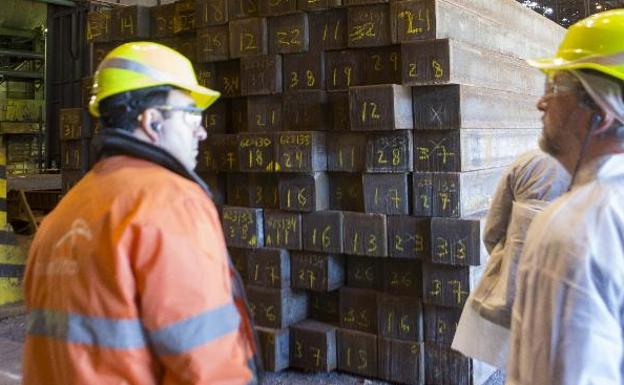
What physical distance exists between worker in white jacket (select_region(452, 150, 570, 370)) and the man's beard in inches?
40.7

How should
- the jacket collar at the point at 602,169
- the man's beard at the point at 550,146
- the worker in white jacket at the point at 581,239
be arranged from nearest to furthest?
the worker in white jacket at the point at 581,239, the jacket collar at the point at 602,169, the man's beard at the point at 550,146

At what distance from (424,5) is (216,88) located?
1.71m

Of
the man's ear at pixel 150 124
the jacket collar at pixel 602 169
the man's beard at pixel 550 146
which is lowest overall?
the jacket collar at pixel 602 169

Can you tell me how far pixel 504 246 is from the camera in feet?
10.0

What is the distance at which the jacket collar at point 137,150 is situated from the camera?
5.65ft

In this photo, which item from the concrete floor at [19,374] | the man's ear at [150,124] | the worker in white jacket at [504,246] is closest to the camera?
the man's ear at [150,124]

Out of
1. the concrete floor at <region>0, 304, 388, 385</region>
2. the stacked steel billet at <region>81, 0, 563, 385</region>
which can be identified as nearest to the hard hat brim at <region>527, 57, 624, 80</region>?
the stacked steel billet at <region>81, 0, 563, 385</region>

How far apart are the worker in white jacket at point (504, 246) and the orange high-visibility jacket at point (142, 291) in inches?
60.6

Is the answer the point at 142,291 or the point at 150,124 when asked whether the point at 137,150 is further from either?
the point at 142,291

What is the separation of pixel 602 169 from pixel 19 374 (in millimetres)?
4370

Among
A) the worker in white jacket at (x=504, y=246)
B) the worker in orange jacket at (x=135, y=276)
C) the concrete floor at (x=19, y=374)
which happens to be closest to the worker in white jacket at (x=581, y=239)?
the worker in orange jacket at (x=135, y=276)

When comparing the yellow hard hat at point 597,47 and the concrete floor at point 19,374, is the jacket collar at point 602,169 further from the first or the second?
the concrete floor at point 19,374

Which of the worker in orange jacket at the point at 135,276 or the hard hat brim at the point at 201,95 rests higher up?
the hard hat brim at the point at 201,95

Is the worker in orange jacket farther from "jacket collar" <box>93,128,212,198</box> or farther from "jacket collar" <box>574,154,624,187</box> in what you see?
"jacket collar" <box>574,154,624,187</box>
